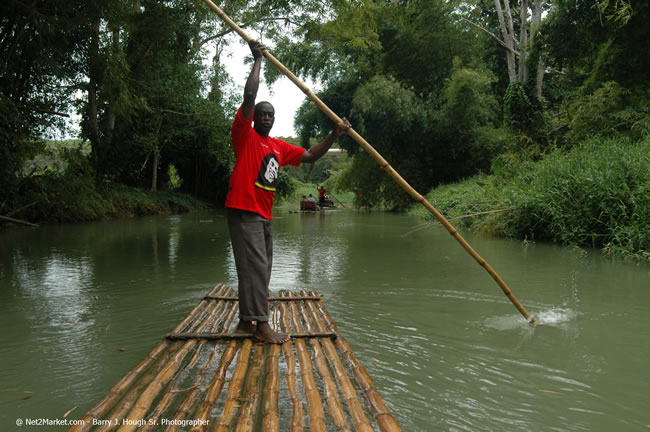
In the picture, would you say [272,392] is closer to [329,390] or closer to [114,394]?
[329,390]

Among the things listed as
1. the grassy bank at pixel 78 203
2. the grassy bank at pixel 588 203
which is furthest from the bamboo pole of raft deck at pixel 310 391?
the grassy bank at pixel 78 203

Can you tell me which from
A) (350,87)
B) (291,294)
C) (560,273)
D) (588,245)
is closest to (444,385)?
(291,294)

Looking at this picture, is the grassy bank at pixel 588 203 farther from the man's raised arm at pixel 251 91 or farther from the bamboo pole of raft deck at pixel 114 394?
the bamboo pole of raft deck at pixel 114 394

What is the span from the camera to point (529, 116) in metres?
13.5

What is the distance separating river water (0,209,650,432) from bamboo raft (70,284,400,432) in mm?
220

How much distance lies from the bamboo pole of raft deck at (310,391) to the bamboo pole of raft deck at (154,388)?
586 mm

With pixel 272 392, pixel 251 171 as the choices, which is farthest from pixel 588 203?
pixel 272 392

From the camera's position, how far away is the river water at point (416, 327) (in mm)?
2105

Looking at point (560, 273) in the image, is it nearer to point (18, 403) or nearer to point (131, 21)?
point (18, 403)

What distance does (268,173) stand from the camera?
110 inches

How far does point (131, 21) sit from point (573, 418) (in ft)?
26.7

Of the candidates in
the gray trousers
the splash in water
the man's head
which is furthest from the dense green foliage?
the gray trousers

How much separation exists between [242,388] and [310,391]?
33 cm

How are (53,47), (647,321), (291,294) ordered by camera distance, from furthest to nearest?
(53,47) → (291,294) → (647,321)
